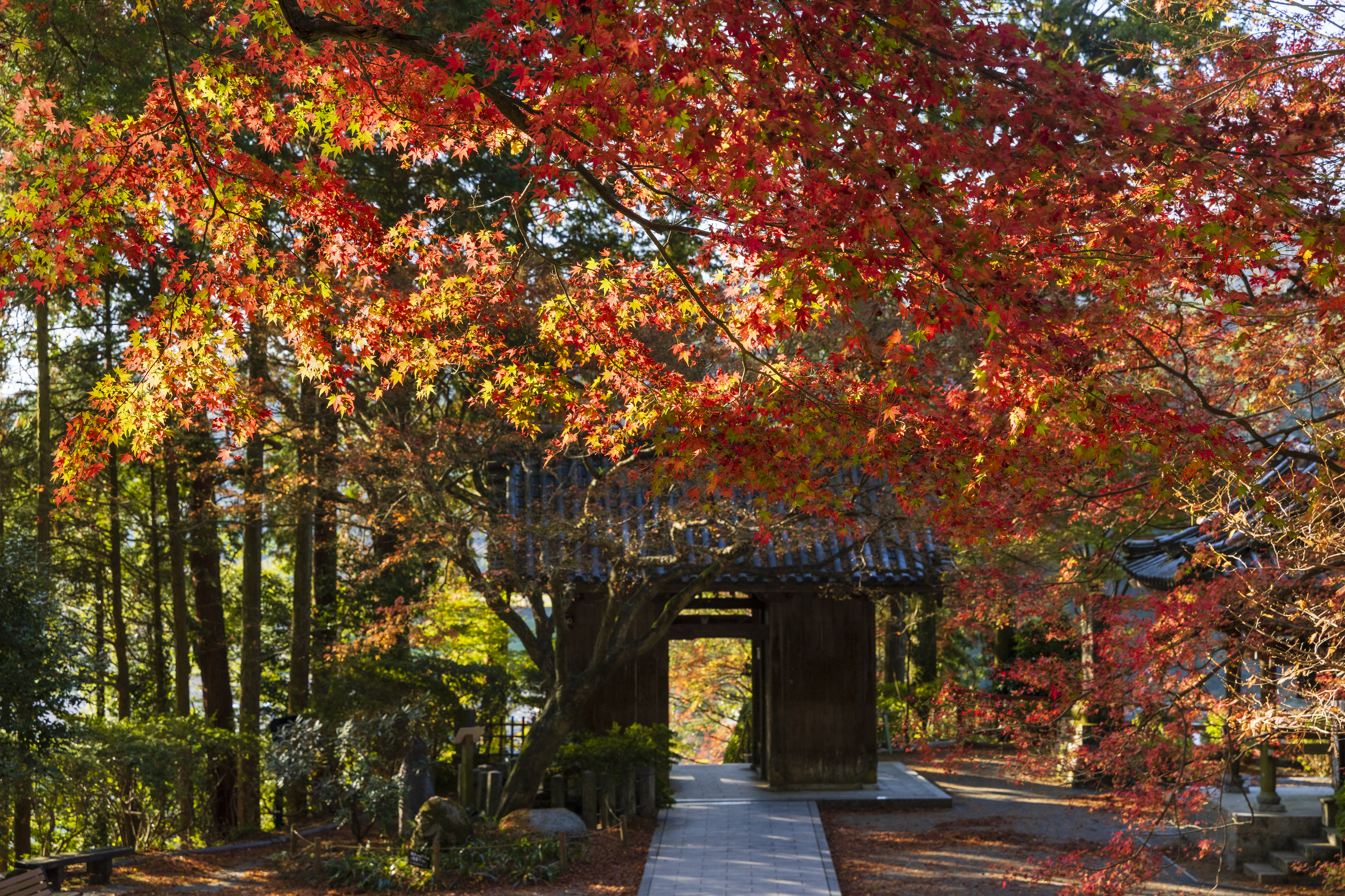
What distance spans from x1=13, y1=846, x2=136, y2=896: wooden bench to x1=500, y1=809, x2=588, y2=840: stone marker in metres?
3.39

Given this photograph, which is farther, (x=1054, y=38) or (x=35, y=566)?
(x=1054, y=38)

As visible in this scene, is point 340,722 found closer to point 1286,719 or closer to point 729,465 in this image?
point 729,465

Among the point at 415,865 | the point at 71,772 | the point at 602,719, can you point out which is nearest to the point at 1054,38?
the point at 602,719

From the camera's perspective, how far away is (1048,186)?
4.33 metres

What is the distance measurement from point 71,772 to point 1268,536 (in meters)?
10.6

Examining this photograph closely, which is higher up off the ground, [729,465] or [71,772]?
[729,465]

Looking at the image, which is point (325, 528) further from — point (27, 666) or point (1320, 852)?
point (1320, 852)

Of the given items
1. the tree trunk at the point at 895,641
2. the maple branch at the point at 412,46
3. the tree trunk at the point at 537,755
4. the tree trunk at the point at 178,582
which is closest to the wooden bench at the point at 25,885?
the tree trunk at the point at 537,755

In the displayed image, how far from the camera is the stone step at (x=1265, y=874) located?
29.2 ft

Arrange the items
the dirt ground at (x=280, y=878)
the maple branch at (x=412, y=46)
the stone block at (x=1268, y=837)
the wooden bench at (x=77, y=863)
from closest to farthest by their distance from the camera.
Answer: the maple branch at (x=412, y=46) → the wooden bench at (x=77, y=863) → the dirt ground at (x=280, y=878) → the stone block at (x=1268, y=837)

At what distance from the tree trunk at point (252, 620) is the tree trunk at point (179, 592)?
2.50 ft

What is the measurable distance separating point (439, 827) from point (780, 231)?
7001mm

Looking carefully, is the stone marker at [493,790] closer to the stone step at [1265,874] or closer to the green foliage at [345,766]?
the green foliage at [345,766]

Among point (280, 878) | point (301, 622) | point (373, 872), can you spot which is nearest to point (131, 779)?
point (280, 878)
